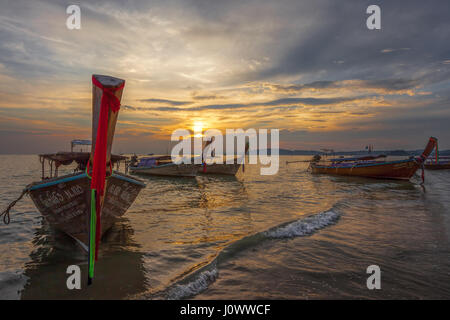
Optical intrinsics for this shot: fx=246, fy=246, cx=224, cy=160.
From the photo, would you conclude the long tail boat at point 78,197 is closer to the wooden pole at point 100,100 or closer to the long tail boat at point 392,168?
the wooden pole at point 100,100

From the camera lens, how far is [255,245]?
22.9 feet

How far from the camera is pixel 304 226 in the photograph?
28.5 feet

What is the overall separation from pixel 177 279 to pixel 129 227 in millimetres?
4604

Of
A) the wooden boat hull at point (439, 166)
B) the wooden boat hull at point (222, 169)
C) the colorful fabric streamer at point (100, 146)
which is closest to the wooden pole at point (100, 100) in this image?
the colorful fabric streamer at point (100, 146)

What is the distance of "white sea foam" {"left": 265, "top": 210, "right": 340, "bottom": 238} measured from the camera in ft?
26.0

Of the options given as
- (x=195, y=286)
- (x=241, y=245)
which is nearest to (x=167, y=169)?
(x=241, y=245)

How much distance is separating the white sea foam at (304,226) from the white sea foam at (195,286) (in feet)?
10.3

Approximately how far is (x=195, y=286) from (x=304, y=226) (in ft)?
17.1

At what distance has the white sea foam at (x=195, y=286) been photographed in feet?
14.6

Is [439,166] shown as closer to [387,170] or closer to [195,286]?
[387,170]

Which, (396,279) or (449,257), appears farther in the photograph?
(449,257)

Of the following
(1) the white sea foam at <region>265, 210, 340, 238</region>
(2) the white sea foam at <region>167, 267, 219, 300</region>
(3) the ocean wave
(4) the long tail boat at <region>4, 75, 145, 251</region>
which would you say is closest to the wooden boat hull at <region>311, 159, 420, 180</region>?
(3) the ocean wave
